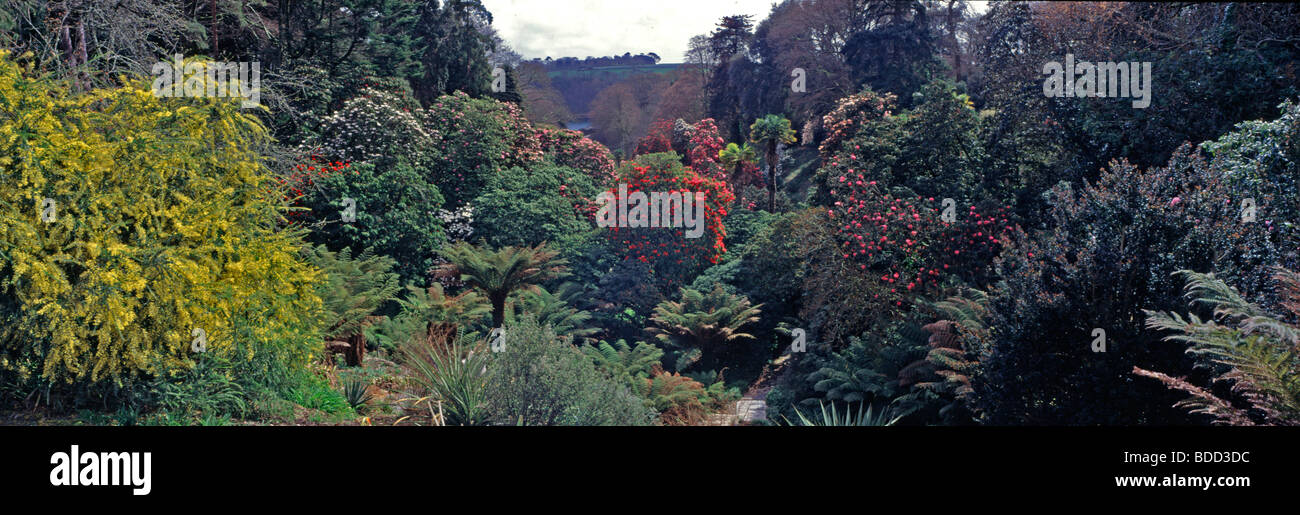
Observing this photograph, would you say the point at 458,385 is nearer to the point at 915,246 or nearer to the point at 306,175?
the point at 915,246

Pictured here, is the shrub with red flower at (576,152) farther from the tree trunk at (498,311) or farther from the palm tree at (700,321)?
the palm tree at (700,321)

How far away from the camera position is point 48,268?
557 centimetres

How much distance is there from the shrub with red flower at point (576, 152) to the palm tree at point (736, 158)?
364 cm

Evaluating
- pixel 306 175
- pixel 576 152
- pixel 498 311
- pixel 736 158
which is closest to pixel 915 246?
pixel 498 311

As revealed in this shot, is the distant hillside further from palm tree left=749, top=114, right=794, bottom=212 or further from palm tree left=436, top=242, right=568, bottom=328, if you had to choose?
palm tree left=436, top=242, right=568, bottom=328

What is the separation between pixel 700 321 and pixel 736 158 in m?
10.7

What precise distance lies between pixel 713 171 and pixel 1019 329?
12476mm

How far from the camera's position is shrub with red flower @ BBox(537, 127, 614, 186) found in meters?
20.3

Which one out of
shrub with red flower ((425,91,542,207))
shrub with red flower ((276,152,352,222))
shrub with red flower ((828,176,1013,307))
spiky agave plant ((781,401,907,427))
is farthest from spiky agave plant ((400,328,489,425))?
shrub with red flower ((425,91,542,207))

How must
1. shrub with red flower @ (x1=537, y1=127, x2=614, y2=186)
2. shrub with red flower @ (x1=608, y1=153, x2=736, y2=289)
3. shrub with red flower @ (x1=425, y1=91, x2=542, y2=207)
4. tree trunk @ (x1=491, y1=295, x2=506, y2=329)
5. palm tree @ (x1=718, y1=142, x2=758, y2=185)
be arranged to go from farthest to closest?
1. palm tree @ (x1=718, y1=142, x2=758, y2=185)
2. shrub with red flower @ (x1=537, y1=127, x2=614, y2=186)
3. shrub with red flower @ (x1=425, y1=91, x2=542, y2=207)
4. shrub with red flower @ (x1=608, y1=153, x2=736, y2=289)
5. tree trunk @ (x1=491, y1=295, x2=506, y2=329)

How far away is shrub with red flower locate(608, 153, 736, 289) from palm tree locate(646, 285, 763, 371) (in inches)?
51.3

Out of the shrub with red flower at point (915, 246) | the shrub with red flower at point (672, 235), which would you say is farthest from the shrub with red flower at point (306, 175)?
the shrub with red flower at point (915, 246)

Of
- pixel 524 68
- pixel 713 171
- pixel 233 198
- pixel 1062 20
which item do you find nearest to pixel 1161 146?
pixel 1062 20
